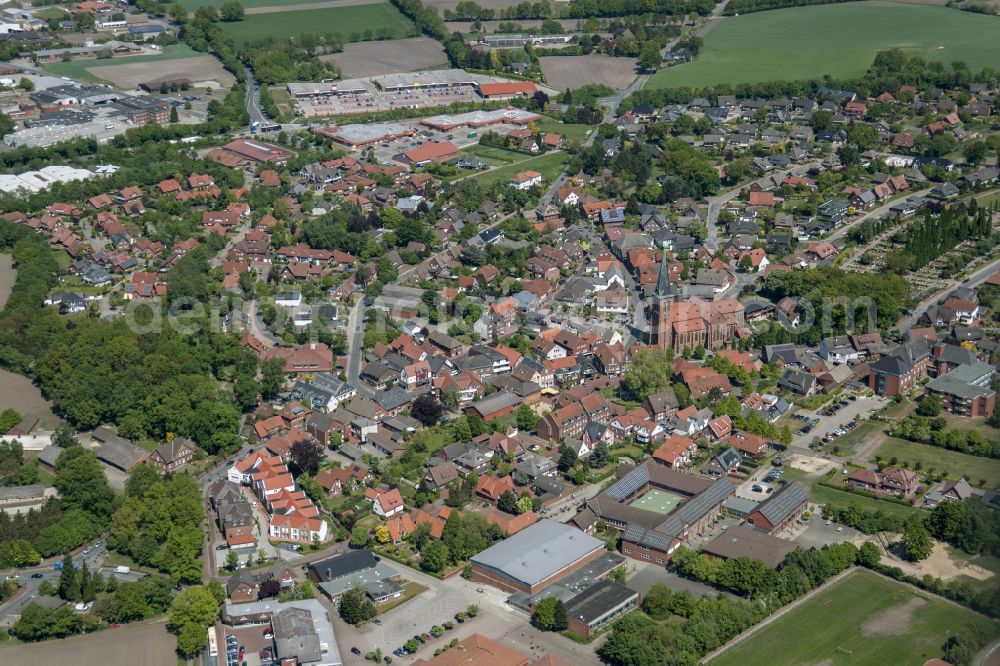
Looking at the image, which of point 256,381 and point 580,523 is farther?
point 256,381

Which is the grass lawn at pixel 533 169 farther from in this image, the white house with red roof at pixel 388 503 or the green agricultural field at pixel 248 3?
the green agricultural field at pixel 248 3

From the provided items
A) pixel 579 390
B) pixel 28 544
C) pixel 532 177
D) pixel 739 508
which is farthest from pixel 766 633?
pixel 532 177

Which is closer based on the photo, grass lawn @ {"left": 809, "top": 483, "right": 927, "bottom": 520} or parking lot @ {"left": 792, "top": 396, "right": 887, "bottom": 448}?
grass lawn @ {"left": 809, "top": 483, "right": 927, "bottom": 520}

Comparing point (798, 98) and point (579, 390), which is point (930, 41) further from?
point (579, 390)

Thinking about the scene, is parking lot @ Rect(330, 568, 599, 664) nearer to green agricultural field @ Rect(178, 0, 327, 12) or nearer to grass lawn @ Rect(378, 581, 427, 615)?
grass lawn @ Rect(378, 581, 427, 615)

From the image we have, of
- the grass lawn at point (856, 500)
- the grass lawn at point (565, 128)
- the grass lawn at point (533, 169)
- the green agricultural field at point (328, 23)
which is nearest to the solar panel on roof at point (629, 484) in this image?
the grass lawn at point (856, 500)

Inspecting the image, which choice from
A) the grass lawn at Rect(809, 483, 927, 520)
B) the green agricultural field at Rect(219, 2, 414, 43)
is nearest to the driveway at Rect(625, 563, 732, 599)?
the grass lawn at Rect(809, 483, 927, 520)
